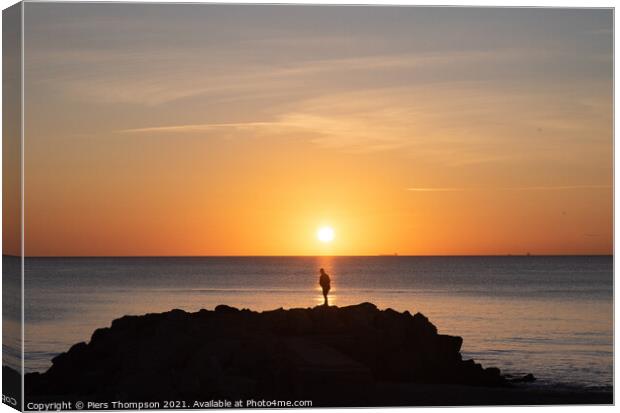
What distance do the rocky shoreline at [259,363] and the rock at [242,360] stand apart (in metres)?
0.01

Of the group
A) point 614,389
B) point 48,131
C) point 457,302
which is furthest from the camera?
point 457,302

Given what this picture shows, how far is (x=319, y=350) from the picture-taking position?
13492 mm

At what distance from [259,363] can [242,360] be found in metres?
0.18

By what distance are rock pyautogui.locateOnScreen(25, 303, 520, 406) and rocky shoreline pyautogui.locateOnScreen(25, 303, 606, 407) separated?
1cm

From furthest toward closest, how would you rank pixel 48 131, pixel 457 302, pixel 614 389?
pixel 457 302 < pixel 614 389 < pixel 48 131

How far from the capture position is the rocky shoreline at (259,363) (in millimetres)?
13023

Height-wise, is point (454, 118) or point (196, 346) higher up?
point (454, 118)

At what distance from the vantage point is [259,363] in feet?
43.6

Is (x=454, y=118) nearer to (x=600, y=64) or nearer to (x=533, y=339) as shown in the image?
(x=600, y=64)

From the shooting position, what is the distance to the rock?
13023 millimetres

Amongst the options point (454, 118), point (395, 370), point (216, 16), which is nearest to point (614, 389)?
point (395, 370)

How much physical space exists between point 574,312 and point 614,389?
1.13 m

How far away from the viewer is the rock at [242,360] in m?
13.0

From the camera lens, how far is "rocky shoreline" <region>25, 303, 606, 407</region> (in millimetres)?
13023
